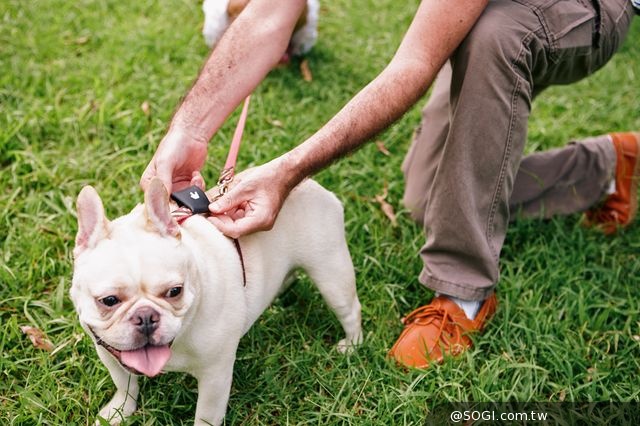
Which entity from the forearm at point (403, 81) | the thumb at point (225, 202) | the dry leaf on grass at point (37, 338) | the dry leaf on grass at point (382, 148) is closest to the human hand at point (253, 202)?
the thumb at point (225, 202)

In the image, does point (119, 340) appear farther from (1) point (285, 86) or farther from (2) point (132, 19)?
(2) point (132, 19)

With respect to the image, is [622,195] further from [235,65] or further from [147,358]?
[147,358]

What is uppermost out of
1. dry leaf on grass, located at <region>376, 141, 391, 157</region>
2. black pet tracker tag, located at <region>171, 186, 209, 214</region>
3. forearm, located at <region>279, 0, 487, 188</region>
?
forearm, located at <region>279, 0, 487, 188</region>

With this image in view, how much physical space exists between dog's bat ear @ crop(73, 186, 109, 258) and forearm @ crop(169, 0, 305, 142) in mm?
639

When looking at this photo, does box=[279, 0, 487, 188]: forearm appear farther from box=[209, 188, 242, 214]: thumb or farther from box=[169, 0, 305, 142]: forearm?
box=[169, 0, 305, 142]: forearm

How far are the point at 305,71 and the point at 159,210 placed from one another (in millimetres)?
2425

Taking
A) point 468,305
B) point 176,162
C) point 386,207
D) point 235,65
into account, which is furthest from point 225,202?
point 386,207

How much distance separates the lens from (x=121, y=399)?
226 cm

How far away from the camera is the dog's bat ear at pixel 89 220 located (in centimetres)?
180

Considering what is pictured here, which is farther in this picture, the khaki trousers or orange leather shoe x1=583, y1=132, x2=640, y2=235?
orange leather shoe x1=583, y1=132, x2=640, y2=235

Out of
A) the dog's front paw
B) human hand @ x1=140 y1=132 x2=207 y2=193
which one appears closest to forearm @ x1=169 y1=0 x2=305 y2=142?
human hand @ x1=140 y1=132 x2=207 y2=193

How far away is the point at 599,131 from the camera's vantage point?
3975 mm

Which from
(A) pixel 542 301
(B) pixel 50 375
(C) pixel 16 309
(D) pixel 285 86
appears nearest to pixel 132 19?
(D) pixel 285 86

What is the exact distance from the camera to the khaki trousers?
2422 millimetres
